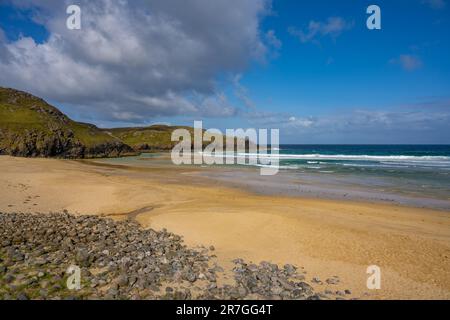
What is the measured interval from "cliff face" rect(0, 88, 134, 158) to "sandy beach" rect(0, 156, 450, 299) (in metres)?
33.8

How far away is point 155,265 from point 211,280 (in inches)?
60.8

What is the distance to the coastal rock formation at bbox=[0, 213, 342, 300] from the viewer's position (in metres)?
6.15

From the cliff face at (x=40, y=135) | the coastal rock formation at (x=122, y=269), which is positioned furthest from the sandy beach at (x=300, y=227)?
the cliff face at (x=40, y=135)

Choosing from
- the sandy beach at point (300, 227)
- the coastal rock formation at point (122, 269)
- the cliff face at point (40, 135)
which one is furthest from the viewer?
the cliff face at point (40, 135)

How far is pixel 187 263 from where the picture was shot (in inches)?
300

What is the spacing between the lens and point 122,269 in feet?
23.0

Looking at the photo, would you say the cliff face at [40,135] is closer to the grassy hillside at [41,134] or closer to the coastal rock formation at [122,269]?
the grassy hillside at [41,134]

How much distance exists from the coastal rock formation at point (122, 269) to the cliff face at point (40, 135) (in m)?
46.7

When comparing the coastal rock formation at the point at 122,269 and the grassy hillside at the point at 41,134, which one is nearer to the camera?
the coastal rock formation at the point at 122,269

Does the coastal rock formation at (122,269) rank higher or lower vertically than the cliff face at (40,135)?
lower

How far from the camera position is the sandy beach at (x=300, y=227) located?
7.51 metres

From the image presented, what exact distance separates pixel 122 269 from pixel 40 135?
5413 centimetres

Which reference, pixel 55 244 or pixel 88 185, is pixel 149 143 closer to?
pixel 88 185
